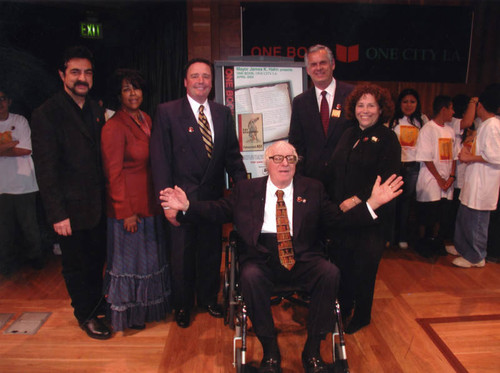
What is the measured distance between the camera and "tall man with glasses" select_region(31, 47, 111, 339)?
2225 mm

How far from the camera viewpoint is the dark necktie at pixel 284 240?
7.26 feet

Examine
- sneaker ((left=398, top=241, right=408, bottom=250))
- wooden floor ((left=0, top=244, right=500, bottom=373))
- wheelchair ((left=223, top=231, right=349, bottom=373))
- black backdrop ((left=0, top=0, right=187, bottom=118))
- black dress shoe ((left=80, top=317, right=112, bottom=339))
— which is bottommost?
wooden floor ((left=0, top=244, right=500, bottom=373))

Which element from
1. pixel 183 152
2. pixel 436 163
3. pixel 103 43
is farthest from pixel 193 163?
pixel 103 43

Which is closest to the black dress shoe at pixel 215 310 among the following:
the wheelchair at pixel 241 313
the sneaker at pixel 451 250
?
the wheelchair at pixel 241 313

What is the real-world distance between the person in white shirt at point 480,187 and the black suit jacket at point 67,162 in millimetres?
3185

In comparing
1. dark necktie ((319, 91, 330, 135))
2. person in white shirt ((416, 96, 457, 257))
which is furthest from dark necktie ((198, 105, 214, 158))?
person in white shirt ((416, 96, 457, 257))

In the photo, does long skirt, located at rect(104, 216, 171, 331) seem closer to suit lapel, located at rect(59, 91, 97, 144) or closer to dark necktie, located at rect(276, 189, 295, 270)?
suit lapel, located at rect(59, 91, 97, 144)

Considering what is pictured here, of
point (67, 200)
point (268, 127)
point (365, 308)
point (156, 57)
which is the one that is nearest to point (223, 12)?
point (156, 57)

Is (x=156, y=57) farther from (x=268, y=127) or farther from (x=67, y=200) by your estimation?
(x=67, y=200)

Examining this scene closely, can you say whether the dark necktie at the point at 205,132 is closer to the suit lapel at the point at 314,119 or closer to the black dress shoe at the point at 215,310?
the suit lapel at the point at 314,119

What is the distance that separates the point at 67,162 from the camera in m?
2.31

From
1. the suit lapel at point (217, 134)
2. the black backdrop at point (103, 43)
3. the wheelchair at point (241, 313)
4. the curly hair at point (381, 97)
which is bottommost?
the wheelchair at point (241, 313)

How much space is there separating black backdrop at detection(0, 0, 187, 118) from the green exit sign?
1.8 inches

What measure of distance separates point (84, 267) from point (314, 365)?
1.57m
